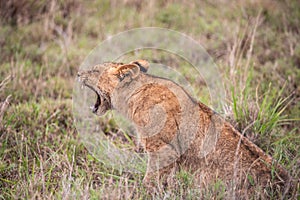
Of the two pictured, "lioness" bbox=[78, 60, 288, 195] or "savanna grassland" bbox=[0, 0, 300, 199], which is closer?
"lioness" bbox=[78, 60, 288, 195]

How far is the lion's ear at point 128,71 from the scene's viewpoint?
4.28 metres

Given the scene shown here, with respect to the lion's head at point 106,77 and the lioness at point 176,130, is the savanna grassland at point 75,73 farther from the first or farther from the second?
the lion's head at point 106,77

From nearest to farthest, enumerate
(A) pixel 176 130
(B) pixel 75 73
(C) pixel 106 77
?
(A) pixel 176 130
(C) pixel 106 77
(B) pixel 75 73

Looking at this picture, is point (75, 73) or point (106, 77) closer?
point (106, 77)

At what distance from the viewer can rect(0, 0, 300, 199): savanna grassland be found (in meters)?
4.25

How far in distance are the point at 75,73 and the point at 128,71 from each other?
2.80 m

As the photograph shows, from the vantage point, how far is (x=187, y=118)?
4.18m

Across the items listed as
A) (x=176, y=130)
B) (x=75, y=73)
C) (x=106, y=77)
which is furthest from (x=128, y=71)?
(x=75, y=73)

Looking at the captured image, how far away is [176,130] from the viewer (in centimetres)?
421

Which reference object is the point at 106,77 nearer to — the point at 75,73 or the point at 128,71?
the point at 128,71

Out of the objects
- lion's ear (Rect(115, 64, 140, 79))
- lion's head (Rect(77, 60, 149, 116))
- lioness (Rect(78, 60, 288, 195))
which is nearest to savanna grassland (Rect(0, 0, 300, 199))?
lioness (Rect(78, 60, 288, 195))

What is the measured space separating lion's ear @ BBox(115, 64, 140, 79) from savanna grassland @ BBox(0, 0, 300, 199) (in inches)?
38.4

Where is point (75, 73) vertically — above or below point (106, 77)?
below

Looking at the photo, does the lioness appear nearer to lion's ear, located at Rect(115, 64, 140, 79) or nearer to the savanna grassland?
lion's ear, located at Rect(115, 64, 140, 79)
